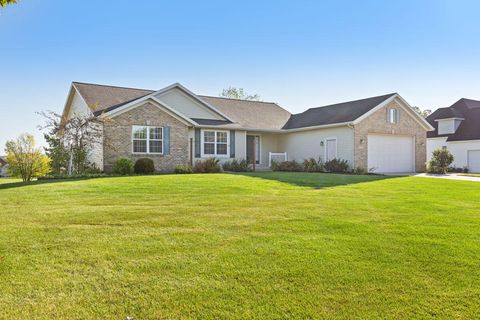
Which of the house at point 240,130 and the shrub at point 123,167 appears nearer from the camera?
the shrub at point 123,167

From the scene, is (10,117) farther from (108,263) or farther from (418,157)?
(418,157)

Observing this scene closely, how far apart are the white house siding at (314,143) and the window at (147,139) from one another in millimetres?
10286

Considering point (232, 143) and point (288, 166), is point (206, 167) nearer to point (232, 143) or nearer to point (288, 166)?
point (232, 143)

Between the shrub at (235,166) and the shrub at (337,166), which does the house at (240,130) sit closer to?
the shrub at (337,166)

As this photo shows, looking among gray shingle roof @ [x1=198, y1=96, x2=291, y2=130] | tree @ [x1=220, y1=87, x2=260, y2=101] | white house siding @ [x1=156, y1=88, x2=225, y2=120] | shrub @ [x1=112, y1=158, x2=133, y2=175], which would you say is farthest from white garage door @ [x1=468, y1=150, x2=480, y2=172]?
tree @ [x1=220, y1=87, x2=260, y2=101]

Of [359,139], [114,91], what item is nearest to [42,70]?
[114,91]

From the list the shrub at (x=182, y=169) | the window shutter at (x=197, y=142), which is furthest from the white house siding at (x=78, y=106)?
the window shutter at (x=197, y=142)

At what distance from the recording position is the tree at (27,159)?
58.0 ft

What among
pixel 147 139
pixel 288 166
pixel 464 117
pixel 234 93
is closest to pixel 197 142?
pixel 147 139

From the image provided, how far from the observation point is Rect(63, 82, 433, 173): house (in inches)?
755

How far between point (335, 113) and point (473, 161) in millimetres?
13526

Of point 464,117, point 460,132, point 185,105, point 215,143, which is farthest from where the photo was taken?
point 464,117

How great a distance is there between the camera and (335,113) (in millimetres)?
25031

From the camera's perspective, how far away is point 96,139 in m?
18.6
